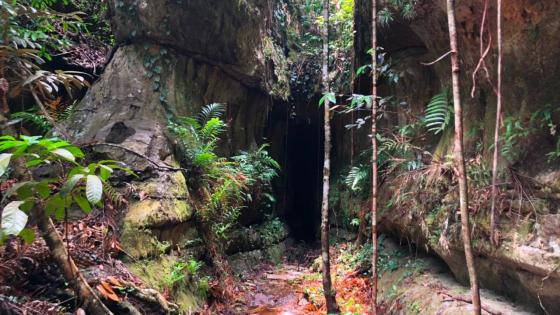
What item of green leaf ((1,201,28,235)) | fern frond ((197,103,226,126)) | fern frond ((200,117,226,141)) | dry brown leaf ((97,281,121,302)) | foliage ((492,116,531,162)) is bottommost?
dry brown leaf ((97,281,121,302))

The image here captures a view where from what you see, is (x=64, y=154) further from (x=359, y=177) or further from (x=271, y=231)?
(x=271, y=231)

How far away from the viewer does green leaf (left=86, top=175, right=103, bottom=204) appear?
7.59ft

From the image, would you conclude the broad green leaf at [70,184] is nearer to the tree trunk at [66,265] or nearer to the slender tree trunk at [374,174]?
the tree trunk at [66,265]

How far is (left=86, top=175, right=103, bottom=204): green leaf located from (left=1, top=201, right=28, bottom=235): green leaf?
0.38 m

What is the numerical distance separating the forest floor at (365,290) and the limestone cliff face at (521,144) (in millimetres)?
315

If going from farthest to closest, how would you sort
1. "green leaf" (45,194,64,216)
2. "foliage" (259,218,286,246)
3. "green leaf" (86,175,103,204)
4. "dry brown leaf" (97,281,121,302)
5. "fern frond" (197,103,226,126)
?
"foliage" (259,218,286,246) → "fern frond" (197,103,226,126) → "dry brown leaf" (97,281,121,302) → "green leaf" (45,194,64,216) → "green leaf" (86,175,103,204)

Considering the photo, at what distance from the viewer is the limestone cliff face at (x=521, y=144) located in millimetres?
3711

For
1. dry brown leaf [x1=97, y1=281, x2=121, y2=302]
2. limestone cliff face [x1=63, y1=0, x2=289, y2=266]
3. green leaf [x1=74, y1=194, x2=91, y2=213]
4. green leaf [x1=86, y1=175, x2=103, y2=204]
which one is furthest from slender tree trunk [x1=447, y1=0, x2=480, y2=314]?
limestone cliff face [x1=63, y1=0, x2=289, y2=266]

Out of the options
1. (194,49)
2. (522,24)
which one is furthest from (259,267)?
(522,24)

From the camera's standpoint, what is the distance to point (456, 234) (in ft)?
15.9

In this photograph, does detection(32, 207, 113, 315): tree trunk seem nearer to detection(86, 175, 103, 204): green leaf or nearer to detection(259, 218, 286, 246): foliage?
detection(86, 175, 103, 204): green leaf

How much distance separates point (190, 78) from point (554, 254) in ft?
23.6

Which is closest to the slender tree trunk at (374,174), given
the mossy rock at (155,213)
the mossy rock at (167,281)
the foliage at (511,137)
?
the foliage at (511,137)

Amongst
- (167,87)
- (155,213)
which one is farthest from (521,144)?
(167,87)
